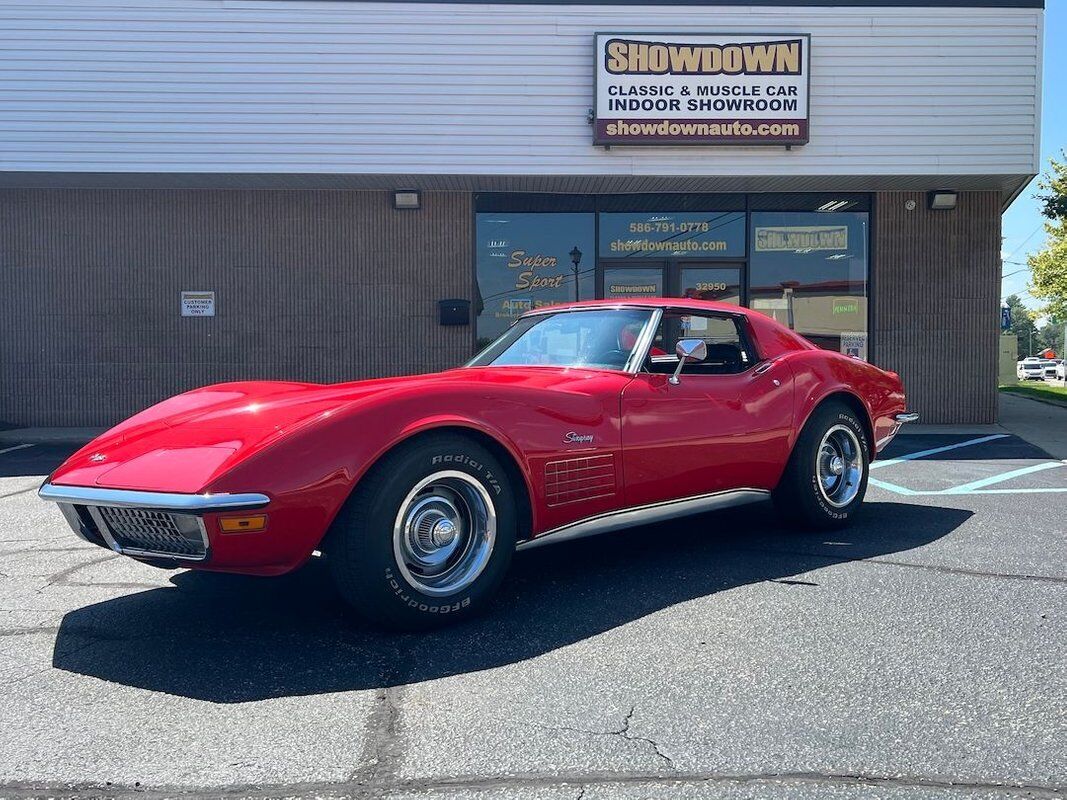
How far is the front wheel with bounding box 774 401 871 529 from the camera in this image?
5023 millimetres

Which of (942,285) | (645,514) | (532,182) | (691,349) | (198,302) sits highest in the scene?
(532,182)

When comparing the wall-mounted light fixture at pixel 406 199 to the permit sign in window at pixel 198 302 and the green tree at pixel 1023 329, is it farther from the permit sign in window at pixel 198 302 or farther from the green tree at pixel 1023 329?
the green tree at pixel 1023 329

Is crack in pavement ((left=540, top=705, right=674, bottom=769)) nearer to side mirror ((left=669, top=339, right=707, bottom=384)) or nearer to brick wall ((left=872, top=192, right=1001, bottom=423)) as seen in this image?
side mirror ((left=669, top=339, right=707, bottom=384))

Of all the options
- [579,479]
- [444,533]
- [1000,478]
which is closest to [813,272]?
[1000,478]

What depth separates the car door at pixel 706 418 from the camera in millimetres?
4195

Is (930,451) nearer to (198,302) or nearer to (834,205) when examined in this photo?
(834,205)

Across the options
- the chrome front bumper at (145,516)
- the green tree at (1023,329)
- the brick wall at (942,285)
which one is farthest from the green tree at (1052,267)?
the green tree at (1023,329)

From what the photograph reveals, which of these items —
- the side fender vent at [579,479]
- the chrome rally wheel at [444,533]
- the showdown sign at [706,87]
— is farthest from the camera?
the showdown sign at [706,87]

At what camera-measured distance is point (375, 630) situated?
347cm

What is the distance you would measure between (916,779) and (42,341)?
1152 centimetres

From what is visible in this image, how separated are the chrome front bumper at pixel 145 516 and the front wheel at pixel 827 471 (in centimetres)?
304

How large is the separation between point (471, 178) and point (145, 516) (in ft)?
26.4

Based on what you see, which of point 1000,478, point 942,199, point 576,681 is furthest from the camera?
point 942,199

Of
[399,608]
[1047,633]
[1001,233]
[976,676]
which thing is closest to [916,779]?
[976,676]
